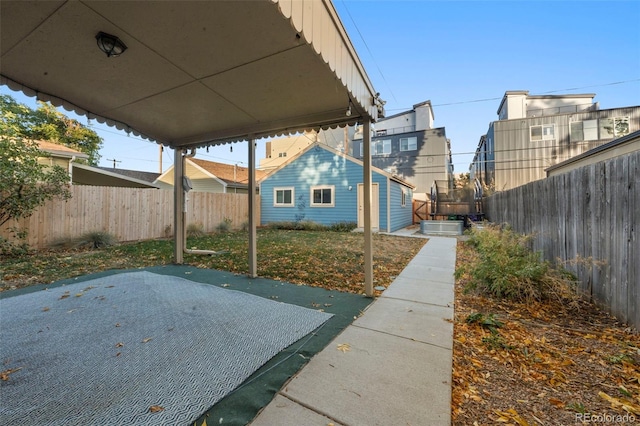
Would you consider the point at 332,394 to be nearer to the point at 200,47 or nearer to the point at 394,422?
the point at 394,422

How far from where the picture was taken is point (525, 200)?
17.9 feet

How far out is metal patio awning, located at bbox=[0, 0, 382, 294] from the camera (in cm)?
188

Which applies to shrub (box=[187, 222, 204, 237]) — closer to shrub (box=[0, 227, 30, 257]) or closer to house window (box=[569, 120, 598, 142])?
shrub (box=[0, 227, 30, 257])

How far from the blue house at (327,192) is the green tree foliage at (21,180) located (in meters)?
8.61

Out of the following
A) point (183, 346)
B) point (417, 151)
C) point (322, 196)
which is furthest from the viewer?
point (417, 151)

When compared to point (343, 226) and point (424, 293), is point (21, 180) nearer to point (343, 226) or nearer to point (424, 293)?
point (424, 293)

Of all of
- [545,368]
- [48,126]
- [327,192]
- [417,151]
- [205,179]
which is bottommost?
[545,368]

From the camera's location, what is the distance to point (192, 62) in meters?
2.50

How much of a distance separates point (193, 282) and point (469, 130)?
22.1m

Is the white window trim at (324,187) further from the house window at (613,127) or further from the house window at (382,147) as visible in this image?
the house window at (613,127)

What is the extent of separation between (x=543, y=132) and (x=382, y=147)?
410 inches

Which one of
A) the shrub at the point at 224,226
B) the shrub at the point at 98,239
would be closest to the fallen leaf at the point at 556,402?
the shrub at the point at 98,239

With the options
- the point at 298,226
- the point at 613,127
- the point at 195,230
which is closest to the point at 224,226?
the point at 195,230

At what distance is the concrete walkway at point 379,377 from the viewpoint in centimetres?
149
